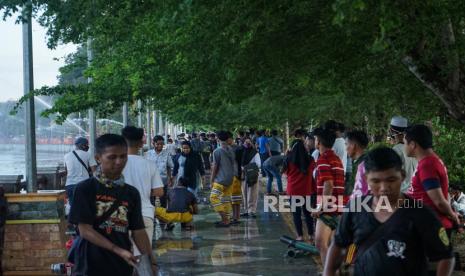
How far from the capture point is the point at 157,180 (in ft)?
23.3

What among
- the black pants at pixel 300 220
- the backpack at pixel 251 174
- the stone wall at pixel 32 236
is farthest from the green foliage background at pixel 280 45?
the backpack at pixel 251 174

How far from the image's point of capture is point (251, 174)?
16.1 m

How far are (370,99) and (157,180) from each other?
23.4 ft

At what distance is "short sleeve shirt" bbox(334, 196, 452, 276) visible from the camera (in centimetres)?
356

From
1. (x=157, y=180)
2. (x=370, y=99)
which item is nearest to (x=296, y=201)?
(x=370, y=99)

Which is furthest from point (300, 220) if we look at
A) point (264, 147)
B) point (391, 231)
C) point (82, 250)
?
point (264, 147)

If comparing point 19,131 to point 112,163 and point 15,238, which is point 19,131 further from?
point 112,163

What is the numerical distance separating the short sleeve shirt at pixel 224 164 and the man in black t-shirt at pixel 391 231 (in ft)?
35.2

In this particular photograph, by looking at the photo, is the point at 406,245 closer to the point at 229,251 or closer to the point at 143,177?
the point at 143,177

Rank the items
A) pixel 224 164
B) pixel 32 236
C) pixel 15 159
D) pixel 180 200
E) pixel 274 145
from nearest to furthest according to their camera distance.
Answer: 1. pixel 32 236
2. pixel 180 200
3. pixel 224 164
4. pixel 15 159
5. pixel 274 145

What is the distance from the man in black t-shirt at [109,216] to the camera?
4609 mm

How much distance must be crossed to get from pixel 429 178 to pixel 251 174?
10.5 meters

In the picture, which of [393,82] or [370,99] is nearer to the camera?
[393,82]

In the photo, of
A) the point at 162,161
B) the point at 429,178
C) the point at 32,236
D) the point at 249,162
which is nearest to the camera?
the point at 429,178
